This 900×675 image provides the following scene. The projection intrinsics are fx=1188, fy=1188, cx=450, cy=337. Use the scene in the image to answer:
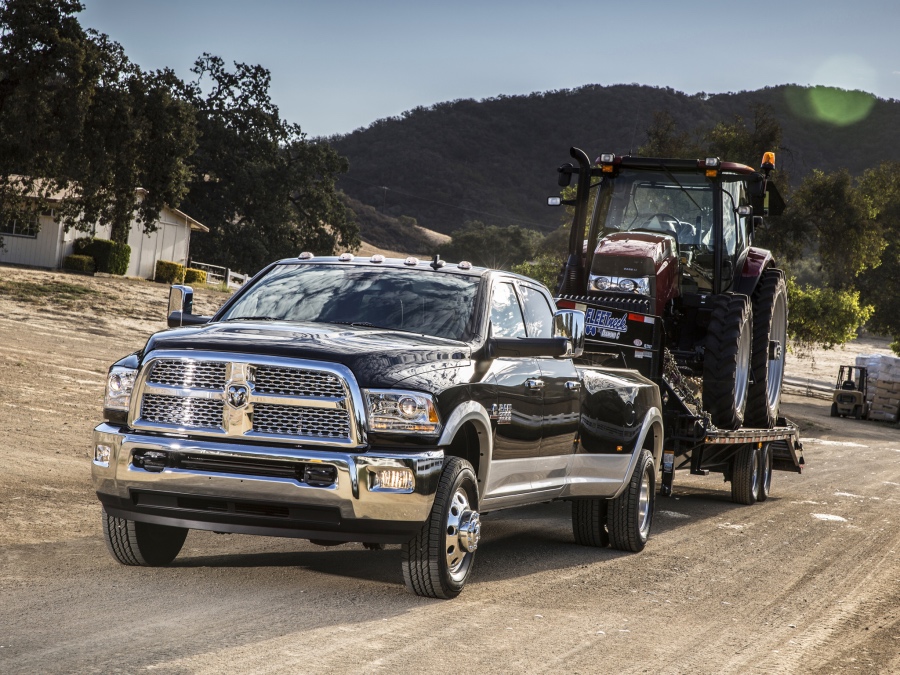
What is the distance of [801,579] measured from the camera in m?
8.80

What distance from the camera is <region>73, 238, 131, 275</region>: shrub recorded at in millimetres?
48906

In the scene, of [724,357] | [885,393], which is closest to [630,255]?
[724,357]

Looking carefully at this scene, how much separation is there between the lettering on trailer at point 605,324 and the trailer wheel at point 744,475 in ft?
10.5

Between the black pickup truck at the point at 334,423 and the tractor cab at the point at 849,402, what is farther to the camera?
the tractor cab at the point at 849,402

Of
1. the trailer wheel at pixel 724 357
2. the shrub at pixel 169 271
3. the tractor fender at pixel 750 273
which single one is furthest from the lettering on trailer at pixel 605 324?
the shrub at pixel 169 271

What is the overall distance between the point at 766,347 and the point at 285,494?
8340 mm

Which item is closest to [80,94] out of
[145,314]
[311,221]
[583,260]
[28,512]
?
[145,314]

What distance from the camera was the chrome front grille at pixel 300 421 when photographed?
6.46m

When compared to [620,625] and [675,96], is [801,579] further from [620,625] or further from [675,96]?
[675,96]

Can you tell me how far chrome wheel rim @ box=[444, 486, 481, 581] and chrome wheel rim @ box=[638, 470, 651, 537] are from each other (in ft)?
9.85

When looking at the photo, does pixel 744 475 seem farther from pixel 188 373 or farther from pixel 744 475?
pixel 188 373

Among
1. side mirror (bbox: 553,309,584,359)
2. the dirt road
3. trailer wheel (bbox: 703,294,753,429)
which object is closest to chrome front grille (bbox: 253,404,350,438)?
the dirt road

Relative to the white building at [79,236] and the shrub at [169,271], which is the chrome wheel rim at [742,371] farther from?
the shrub at [169,271]

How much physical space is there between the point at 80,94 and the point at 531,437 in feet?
78.6
